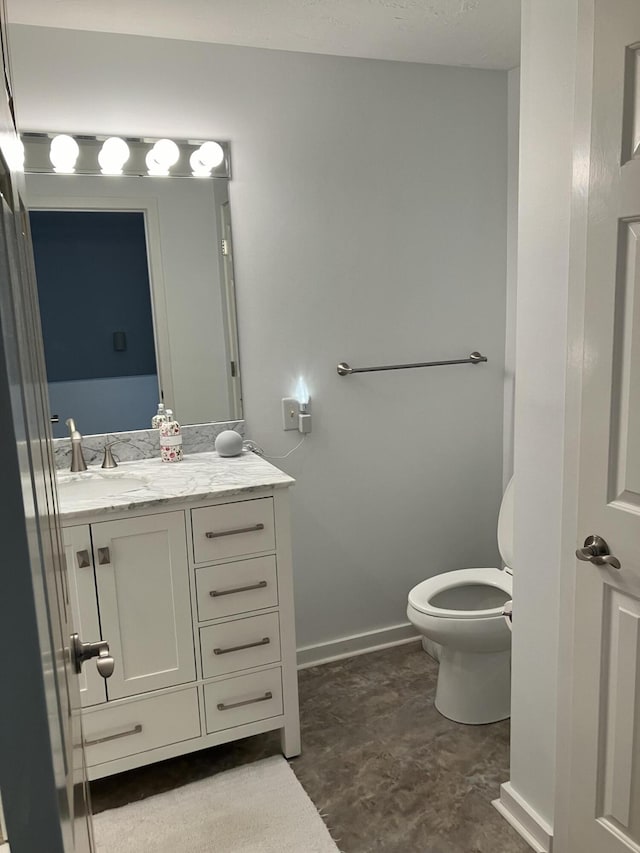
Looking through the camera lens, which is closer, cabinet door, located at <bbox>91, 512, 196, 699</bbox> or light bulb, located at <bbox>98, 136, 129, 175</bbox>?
cabinet door, located at <bbox>91, 512, 196, 699</bbox>

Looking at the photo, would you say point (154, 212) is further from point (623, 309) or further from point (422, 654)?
point (422, 654)

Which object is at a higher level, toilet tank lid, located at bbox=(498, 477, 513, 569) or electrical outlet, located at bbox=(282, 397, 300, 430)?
electrical outlet, located at bbox=(282, 397, 300, 430)

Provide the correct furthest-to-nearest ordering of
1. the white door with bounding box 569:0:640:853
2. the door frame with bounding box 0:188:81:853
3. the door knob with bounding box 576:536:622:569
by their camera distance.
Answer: the door knob with bounding box 576:536:622:569 → the white door with bounding box 569:0:640:853 → the door frame with bounding box 0:188:81:853

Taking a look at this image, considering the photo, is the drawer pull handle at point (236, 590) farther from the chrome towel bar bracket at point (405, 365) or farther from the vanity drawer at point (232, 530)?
the chrome towel bar bracket at point (405, 365)

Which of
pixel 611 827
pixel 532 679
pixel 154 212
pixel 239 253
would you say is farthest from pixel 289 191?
pixel 611 827

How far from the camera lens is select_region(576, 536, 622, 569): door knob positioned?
144cm

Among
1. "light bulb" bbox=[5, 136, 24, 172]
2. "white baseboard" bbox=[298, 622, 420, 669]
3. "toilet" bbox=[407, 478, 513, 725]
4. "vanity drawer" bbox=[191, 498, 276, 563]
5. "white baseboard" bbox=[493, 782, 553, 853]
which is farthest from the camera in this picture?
"white baseboard" bbox=[298, 622, 420, 669]

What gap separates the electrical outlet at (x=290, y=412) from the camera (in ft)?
8.78

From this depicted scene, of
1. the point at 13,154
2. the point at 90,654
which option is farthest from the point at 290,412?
the point at 13,154

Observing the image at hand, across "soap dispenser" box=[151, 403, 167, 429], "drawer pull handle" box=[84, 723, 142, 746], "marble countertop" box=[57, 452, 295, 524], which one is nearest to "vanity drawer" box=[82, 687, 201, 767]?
"drawer pull handle" box=[84, 723, 142, 746]

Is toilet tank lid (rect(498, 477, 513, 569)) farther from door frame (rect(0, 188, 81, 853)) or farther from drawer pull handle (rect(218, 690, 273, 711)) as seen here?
door frame (rect(0, 188, 81, 853))

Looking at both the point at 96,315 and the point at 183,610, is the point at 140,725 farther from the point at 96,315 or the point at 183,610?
the point at 96,315

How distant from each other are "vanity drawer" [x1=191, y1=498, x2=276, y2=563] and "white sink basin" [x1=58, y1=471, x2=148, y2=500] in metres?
0.31

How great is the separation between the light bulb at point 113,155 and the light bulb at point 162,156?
0.08 m
